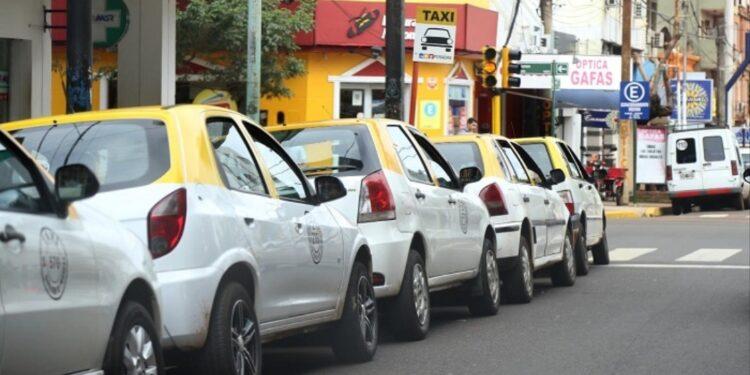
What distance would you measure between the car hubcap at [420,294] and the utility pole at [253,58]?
1275 cm

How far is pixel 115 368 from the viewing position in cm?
641

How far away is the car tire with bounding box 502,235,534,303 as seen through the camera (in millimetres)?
15055

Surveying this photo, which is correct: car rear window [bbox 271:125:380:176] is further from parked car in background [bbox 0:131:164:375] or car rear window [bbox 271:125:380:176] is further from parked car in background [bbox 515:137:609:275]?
parked car in background [bbox 515:137:609:275]

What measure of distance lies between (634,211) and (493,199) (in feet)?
80.0

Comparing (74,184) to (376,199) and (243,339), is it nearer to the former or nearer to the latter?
(243,339)

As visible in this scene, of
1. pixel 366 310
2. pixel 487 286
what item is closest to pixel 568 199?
pixel 487 286

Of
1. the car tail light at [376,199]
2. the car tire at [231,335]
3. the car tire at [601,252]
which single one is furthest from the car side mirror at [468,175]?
the car tire at [601,252]

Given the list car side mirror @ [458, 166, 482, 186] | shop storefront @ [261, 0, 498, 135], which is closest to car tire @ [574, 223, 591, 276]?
car side mirror @ [458, 166, 482, 186]

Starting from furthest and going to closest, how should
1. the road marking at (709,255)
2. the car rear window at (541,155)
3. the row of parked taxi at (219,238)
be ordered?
the road marking at (709,255) → the car rear window at (541,155) → the row of parked taxi at (219,238)

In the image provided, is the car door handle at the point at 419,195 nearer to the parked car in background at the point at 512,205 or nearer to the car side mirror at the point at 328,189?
the parked car in background at the point at 512,205

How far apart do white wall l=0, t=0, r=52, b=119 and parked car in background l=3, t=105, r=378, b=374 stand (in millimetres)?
9781

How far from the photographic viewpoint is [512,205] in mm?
15031

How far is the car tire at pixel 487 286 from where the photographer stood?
1359 cm

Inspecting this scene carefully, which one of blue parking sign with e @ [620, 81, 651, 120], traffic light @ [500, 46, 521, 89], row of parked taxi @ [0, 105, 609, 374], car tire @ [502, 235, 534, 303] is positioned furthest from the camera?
blue parking sign with e @ [620, 81, 651, 120]
